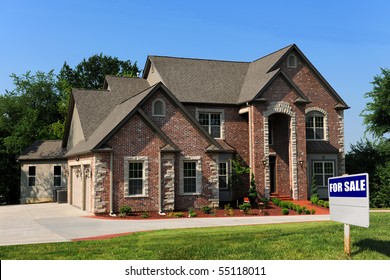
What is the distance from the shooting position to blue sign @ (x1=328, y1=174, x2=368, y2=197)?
914cm

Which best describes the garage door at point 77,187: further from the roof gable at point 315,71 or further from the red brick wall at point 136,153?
the roof gable at point 315,71

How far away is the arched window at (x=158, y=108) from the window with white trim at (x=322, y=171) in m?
12.3

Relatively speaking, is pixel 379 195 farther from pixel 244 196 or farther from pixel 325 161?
pixel 244 196

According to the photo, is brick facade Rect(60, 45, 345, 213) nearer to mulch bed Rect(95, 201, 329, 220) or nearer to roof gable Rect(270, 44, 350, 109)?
roof gable Rect(270, 44, 350, 109)

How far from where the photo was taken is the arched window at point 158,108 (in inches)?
999

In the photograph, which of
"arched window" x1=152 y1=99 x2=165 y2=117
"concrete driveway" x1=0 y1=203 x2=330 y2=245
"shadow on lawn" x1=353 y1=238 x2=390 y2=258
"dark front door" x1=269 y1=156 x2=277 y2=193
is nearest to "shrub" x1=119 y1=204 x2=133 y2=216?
"concrete driveway" x1=0 y1=203 x2=330 y2=245

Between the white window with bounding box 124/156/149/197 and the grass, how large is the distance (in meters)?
9.93

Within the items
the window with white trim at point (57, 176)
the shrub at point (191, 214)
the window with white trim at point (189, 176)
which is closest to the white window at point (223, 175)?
the window with white trim at point (189, 176)

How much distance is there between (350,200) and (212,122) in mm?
21535

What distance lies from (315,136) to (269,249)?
74.9ft

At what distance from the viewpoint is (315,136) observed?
32875mm

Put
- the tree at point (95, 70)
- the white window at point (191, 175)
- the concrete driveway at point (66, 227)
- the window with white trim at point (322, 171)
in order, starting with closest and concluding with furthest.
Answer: the concrete driveway at point (66, 227), the white window at point (191, 175), the window with white trim at point (322, 171), the tree at point (95, 70)

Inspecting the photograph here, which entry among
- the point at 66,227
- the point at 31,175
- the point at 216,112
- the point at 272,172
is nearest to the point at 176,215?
the point at 66,227

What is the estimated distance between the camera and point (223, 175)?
29.8 m
